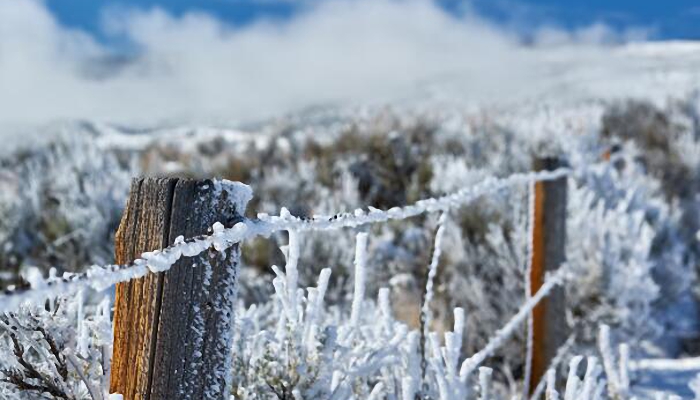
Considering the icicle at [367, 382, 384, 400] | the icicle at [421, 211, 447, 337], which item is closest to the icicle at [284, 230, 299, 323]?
the icicle at [367, 382, 384, 400]

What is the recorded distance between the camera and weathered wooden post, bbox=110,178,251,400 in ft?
4.35

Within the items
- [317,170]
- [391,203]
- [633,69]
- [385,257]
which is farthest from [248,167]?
[633,69]

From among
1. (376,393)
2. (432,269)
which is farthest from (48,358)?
(432,269)

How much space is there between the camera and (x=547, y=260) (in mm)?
3781

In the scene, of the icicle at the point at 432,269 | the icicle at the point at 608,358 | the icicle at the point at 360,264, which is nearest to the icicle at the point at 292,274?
the icicle at the point at 360,264

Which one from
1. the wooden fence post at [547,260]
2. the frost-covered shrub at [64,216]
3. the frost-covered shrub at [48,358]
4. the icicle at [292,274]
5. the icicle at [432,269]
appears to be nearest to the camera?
the frost-covered shrub at [48,358]

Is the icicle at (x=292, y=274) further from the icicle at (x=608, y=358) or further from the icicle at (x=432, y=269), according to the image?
the icicle at (x=608, y=358)

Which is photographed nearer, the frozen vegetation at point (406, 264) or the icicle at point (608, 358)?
the frozen vegetation at point (406, 264)

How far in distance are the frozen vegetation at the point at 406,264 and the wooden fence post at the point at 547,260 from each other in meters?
0.17

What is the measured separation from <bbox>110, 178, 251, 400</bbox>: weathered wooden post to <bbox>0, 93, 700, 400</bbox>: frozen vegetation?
86mm

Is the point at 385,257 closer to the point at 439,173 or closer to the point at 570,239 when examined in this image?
the point at 570,239

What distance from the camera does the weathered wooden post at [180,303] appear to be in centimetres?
133

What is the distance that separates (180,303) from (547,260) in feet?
9.11

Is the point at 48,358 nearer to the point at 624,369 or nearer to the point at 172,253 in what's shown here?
the point at 172,253
